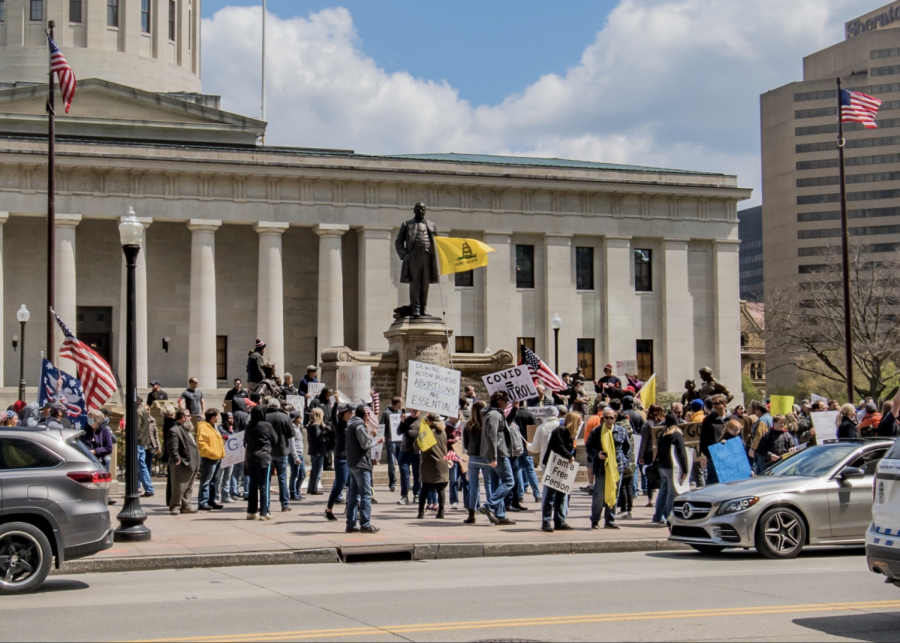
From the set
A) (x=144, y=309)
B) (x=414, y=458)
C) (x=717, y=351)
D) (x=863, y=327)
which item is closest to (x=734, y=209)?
(x=717, y=351)

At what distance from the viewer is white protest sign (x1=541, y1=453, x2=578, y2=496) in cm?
1766

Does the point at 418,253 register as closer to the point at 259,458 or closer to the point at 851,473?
the point at 259,458

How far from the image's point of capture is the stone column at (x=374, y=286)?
55.0 metres

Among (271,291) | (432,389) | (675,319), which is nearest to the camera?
(432,389)

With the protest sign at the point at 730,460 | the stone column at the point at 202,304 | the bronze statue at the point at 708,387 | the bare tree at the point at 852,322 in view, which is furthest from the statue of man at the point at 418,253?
the bare tree at the point at 852,322

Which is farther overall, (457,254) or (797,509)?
(457,254)

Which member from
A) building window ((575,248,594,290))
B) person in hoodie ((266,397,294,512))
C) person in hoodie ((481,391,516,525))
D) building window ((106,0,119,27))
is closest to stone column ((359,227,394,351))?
building window ((575,248,594,290))

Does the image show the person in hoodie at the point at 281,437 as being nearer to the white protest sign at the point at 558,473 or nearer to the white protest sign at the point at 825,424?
the white protest sign at the point at 558,473

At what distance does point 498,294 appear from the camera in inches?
2254

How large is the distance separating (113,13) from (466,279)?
79.3 ft

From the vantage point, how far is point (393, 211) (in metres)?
55.8

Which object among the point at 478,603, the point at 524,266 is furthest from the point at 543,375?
the point at 524,266

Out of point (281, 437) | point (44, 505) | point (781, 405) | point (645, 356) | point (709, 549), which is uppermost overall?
point (645, 356)

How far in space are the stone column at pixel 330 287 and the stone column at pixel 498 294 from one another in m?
7.20
